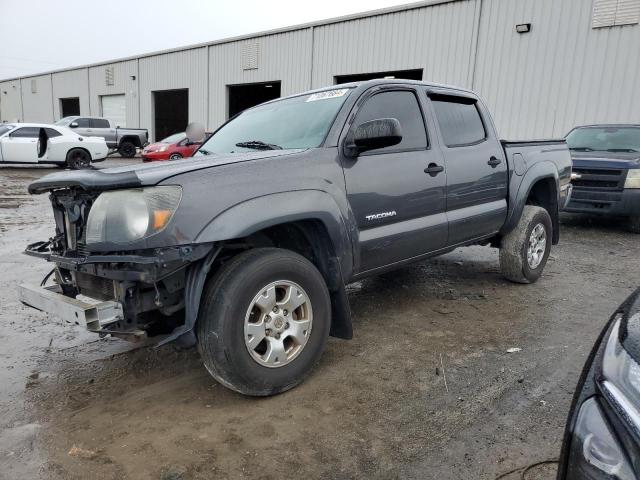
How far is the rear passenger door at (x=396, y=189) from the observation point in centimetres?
331

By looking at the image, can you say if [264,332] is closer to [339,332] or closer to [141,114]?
[339,332]

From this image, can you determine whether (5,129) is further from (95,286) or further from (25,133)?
(95,286)

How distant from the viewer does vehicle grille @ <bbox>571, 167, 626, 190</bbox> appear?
7.98 metres

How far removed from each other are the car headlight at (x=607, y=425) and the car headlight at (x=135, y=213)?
1.95 m

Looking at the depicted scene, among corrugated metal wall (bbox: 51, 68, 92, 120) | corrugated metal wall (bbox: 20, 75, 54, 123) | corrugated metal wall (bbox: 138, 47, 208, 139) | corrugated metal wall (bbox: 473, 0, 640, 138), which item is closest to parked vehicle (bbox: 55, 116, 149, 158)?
corrugated metal wall (bbox: 138, 47, 208, 139)

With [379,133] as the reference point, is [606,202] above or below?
below

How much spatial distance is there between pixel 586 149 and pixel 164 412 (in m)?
8.95

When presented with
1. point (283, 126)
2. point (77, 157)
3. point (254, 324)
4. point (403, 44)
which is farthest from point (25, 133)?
point (254, 324)

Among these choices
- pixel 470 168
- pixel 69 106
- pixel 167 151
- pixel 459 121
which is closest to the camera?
pixel 470 168

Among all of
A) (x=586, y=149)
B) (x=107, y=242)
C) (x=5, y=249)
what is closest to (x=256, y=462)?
(x=107, y=242)

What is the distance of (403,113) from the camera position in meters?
3.85

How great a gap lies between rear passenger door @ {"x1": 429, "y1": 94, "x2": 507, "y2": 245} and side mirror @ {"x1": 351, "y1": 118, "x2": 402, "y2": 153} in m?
1.04

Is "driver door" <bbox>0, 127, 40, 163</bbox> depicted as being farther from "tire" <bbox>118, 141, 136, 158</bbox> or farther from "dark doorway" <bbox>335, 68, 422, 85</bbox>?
"dark doorway" <bbox>335, 68, 422, 85</bbox>

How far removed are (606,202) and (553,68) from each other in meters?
6.85
